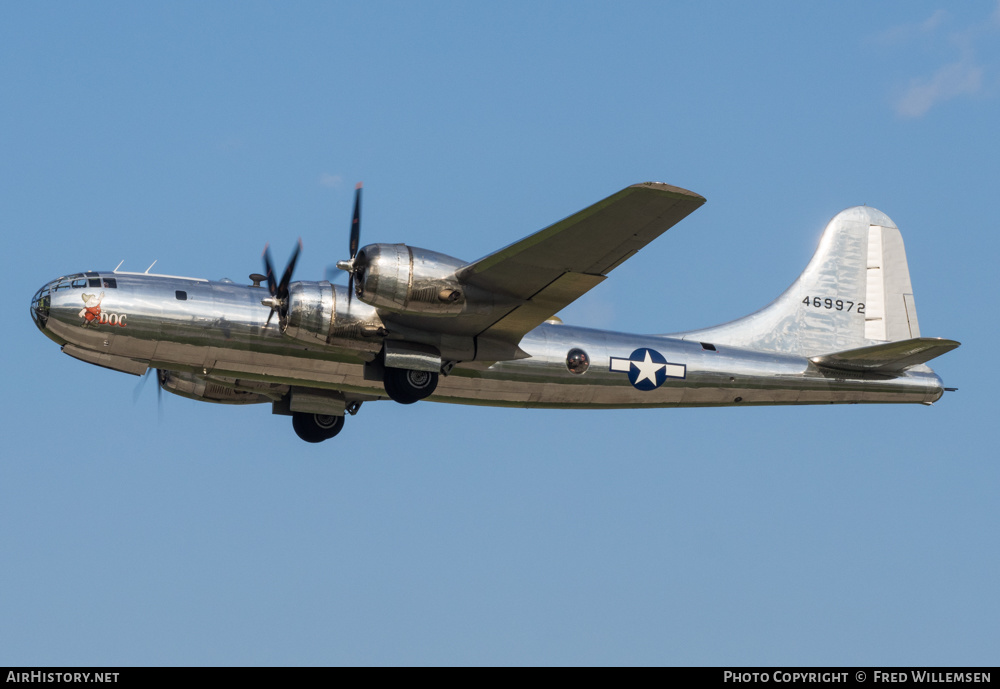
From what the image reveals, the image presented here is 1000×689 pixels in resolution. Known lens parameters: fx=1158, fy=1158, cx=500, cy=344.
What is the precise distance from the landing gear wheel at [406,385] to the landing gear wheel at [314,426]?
4338mm

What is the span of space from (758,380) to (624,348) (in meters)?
3.21

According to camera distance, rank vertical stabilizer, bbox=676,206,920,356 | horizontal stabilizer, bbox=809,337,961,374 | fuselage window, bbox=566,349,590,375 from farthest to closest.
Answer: vertical stabilizer, bbox=676,206,920,356 → fuselage window, bbox=566,349,590,375 → horizontal stabilizer, bbox=809,337,961,374

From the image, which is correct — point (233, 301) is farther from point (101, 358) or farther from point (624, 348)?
point (624, 348)

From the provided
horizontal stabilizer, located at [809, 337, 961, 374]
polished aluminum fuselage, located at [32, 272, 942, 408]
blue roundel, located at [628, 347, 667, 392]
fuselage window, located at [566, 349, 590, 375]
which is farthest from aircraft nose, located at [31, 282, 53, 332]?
horizontal stabilizer, located at [809, 337, 961, 374]

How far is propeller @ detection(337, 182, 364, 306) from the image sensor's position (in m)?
20.7

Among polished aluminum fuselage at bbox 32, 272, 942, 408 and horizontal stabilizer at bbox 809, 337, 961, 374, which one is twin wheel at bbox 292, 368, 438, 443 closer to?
polished aluminum fuselage at bbox 32, 272, 942, 408

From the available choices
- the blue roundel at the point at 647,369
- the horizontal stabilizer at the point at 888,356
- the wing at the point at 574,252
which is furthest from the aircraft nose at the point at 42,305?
the horizontal stabilizer at the point at 888,356

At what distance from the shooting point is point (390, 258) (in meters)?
20.2

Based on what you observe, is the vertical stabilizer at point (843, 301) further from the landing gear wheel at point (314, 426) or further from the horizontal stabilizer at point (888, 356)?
the landing gear wheel at point (314, 426)

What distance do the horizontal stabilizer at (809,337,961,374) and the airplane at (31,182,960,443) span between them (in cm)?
4

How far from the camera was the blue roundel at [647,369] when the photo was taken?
80.0 ft

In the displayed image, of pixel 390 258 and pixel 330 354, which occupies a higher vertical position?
pixel 390 258

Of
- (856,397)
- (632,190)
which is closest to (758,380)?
(856,397)
